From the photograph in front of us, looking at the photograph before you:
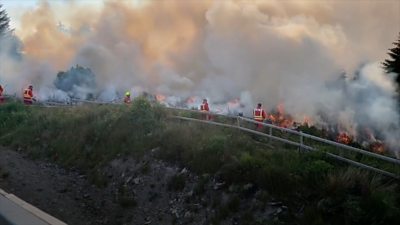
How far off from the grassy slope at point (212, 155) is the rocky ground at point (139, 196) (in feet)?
0.92

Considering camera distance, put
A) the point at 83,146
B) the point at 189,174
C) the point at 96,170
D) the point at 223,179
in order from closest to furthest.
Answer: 1. the point at 223,179
2. the point at 189,174
3. the point at 96,170
4. the point at 83,146

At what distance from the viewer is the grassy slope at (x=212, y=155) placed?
31.8 ft

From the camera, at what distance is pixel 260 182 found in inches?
442

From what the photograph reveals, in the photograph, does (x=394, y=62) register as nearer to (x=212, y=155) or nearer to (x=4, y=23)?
(x=212, y=155)

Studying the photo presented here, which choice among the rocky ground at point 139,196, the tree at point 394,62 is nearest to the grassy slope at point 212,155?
the rocky ground at point 139,196

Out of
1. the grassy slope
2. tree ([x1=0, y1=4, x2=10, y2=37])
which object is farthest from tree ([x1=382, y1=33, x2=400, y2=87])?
tree ([x1=0, y1=4, x2=10, y2=37])

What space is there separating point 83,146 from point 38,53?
Answer: 42.0m

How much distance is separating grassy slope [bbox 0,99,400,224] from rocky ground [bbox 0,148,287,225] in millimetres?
279

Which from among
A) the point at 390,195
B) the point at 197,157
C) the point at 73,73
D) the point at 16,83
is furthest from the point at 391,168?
the point at 16,83

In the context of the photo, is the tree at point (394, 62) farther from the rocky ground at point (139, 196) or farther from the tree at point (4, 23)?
the tree at point (4, 23)

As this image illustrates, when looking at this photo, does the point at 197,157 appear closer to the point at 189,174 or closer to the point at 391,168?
the point at 189,174

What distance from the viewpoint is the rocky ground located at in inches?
437

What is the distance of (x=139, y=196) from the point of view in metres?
13.5

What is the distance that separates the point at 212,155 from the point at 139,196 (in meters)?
2.18
